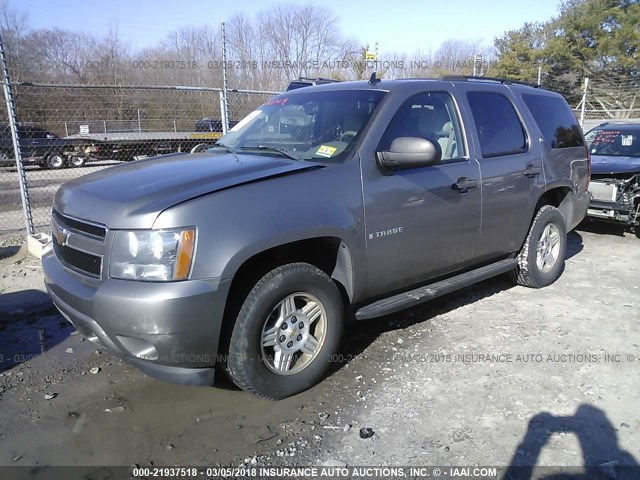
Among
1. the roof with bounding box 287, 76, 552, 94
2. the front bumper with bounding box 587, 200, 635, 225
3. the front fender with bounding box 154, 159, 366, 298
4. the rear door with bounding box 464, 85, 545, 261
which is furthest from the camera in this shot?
the front bumper with bounding box 587, 200, 635, 225

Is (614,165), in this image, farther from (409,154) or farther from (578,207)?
(409,154)

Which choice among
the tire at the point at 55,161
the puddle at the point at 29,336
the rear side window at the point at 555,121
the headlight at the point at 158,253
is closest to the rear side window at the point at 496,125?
the rear side window at the point at 555,121

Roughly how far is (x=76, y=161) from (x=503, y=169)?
61.4 feet

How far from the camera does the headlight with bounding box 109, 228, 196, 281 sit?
2.61 m

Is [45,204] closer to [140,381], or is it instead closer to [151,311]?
[140,381]

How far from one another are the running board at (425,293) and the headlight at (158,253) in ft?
4.42

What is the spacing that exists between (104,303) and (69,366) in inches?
53.8

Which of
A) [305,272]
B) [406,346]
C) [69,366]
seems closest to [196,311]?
[305,272]

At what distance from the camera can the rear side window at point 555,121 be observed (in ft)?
16.4

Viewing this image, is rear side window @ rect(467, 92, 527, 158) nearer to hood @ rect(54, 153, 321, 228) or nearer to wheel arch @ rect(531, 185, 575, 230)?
wheel arch @ rect(531, 185, 575, 230)

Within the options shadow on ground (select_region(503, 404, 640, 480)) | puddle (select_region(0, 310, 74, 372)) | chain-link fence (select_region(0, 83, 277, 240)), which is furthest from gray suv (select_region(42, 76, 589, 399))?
chain-link fence (select_region(0, 83, 277, 240))

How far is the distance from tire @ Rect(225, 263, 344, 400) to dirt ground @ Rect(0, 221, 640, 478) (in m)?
0.21

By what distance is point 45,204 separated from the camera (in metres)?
9.95

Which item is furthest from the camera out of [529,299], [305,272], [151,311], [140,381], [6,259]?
[6,259]
